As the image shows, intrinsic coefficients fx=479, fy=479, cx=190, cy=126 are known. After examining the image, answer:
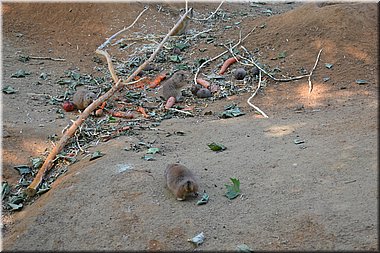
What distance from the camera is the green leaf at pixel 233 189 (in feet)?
11.6

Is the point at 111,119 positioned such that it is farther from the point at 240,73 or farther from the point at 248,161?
the point at 248,161

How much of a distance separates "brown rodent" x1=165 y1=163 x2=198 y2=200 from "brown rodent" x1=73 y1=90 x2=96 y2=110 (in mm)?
2763

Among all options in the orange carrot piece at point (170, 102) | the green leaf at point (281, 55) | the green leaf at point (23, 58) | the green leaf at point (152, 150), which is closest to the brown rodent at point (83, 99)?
the orange carrot piece at point (170, 102)

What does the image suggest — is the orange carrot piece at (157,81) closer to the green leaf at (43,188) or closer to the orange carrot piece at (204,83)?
the orange carrot piece at (204,83)

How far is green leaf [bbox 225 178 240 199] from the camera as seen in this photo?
3.53 m

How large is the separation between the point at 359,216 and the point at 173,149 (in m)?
2.20

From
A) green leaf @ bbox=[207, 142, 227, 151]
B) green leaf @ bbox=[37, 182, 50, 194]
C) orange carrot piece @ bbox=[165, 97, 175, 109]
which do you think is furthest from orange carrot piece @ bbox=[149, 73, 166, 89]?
green leaf @ bbox=[37, 182, 50, 194]

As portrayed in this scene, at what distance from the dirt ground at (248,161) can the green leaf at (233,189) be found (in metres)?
Answer: 0.04

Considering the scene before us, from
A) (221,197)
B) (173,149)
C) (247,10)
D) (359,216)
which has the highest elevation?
(359,216)

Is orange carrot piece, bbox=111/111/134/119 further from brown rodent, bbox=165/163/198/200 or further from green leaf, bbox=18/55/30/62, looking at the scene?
green leaf, bbox=18/55/30/62

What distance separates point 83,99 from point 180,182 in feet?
10.1

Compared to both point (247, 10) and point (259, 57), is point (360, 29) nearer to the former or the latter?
point (259, 57)

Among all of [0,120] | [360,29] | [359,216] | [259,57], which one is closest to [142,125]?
[0,120]

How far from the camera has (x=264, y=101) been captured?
20.5 feet
